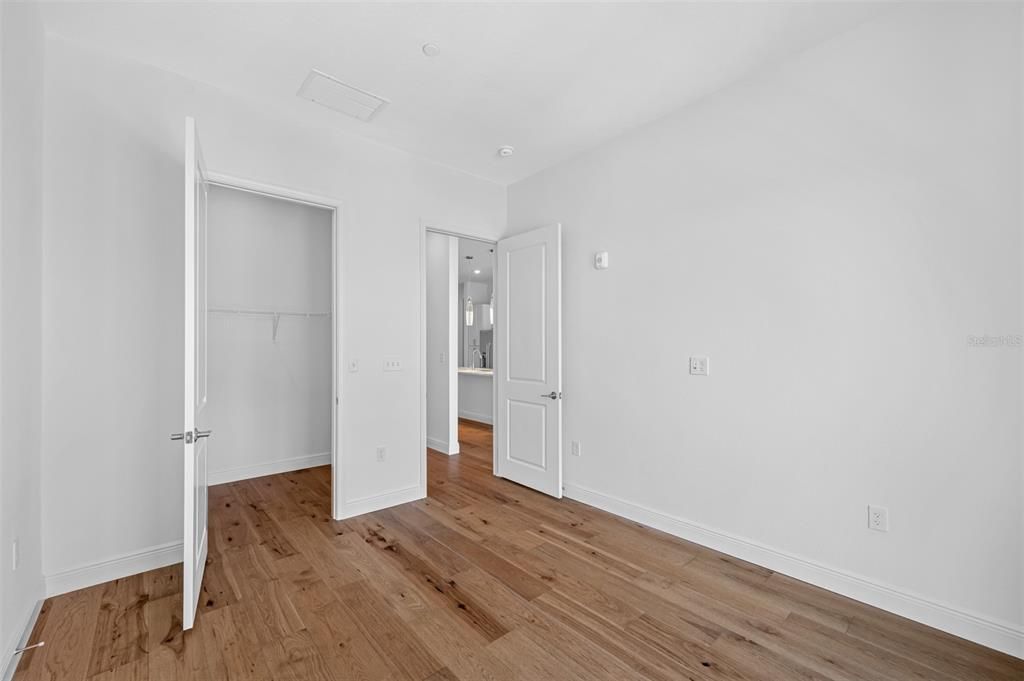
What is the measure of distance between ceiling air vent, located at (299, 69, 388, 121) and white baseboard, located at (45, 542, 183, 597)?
2.79m

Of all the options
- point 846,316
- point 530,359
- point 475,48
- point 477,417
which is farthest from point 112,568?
point 477,417

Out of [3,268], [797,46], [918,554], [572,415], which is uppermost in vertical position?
[797,46]

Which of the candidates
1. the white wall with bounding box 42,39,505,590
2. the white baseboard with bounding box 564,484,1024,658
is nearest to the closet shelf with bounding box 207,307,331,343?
the white wall with bounding box 42,39,505,590

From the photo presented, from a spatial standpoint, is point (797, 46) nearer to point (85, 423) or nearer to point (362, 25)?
point (362, 25)

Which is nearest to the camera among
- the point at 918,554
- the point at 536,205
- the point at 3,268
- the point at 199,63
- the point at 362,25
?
the point at 3,268

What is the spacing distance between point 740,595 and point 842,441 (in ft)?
3.07

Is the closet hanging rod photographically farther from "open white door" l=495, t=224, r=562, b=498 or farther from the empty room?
"open white door" l=495, t=224, r=562, b=498

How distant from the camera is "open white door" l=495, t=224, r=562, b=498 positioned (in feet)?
12.3

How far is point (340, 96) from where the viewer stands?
9.35ft

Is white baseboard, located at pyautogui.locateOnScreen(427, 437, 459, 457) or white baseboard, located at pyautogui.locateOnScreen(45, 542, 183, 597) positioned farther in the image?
white baseboard, located at pyautogui.locateOnScreen(427, 437, 459, 457)

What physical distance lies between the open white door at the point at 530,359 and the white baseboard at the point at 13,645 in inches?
118

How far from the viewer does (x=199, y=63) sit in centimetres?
254

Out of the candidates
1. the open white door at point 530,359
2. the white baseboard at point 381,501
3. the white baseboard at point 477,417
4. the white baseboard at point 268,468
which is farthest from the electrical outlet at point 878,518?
the white baseboard at point 477,417

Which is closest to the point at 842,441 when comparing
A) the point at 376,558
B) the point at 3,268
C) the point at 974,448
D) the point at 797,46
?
the point at 974,448
